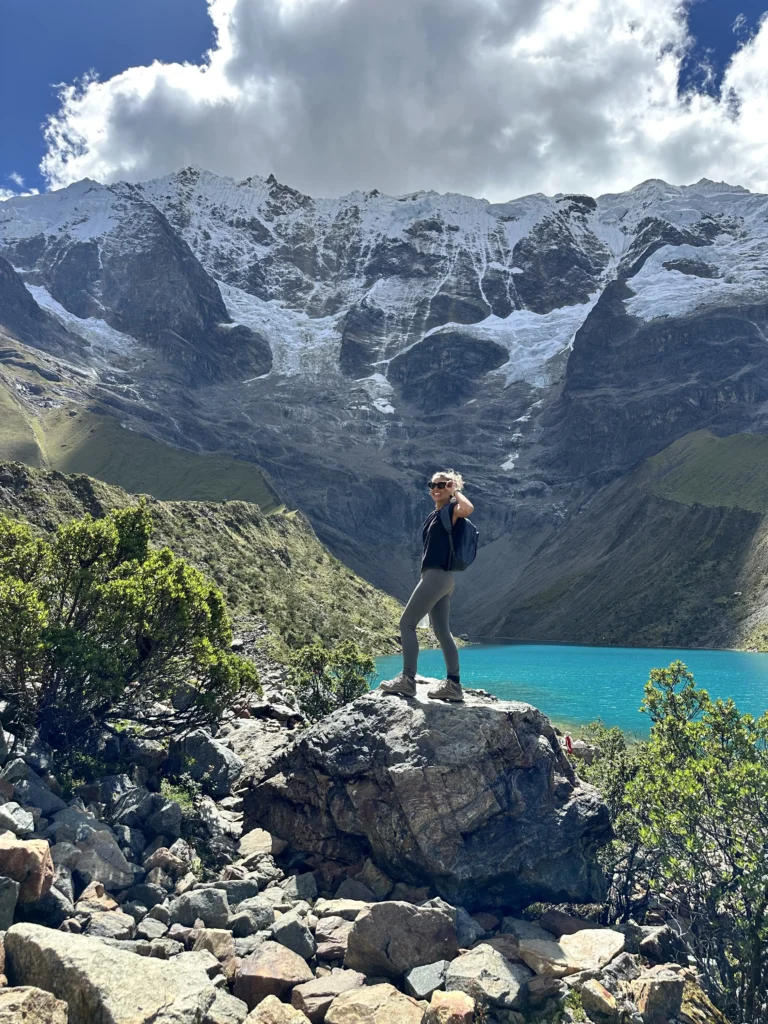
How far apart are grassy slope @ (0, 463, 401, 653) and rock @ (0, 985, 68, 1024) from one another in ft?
220

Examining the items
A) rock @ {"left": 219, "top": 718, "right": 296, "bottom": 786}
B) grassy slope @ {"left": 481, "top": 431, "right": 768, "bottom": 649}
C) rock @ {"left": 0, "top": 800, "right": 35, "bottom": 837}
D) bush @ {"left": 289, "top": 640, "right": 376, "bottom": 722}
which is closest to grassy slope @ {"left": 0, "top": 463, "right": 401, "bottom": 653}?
grassy slope @ {"left": 481, "top": 431, "right": 768, "bottom": 649}

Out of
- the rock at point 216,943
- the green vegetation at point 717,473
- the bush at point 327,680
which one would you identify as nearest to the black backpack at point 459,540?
the rock at point 216,943

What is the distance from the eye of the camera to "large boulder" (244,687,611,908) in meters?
11.7

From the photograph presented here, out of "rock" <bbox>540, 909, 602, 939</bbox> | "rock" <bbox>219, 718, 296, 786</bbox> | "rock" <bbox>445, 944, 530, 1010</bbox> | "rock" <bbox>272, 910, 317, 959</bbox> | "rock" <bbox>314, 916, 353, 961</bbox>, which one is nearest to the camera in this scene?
"rock" <bbox>445, 944, 530, 1010</bbox>

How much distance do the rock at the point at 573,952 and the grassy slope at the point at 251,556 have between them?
6500 centimetres

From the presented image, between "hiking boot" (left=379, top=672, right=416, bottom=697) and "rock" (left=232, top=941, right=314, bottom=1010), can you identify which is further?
"hiking boot" (left=379, top=672, right=416, bottom=697)

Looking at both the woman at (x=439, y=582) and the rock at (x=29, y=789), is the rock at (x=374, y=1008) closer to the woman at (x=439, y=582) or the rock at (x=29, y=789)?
the woman at (x=439, y=582)

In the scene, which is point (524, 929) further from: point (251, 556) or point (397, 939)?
point (251, 556)

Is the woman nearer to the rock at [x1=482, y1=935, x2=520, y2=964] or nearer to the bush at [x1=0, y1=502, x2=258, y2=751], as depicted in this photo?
the rock at [x1=482, y1=935, x2=520, y2=964]

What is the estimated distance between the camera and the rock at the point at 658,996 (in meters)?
8.97

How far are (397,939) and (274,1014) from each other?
2.46 metres

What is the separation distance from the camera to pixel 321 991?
8.55 metres

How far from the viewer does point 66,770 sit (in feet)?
45.7

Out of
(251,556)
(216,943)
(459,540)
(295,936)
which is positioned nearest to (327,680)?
(459,540)
